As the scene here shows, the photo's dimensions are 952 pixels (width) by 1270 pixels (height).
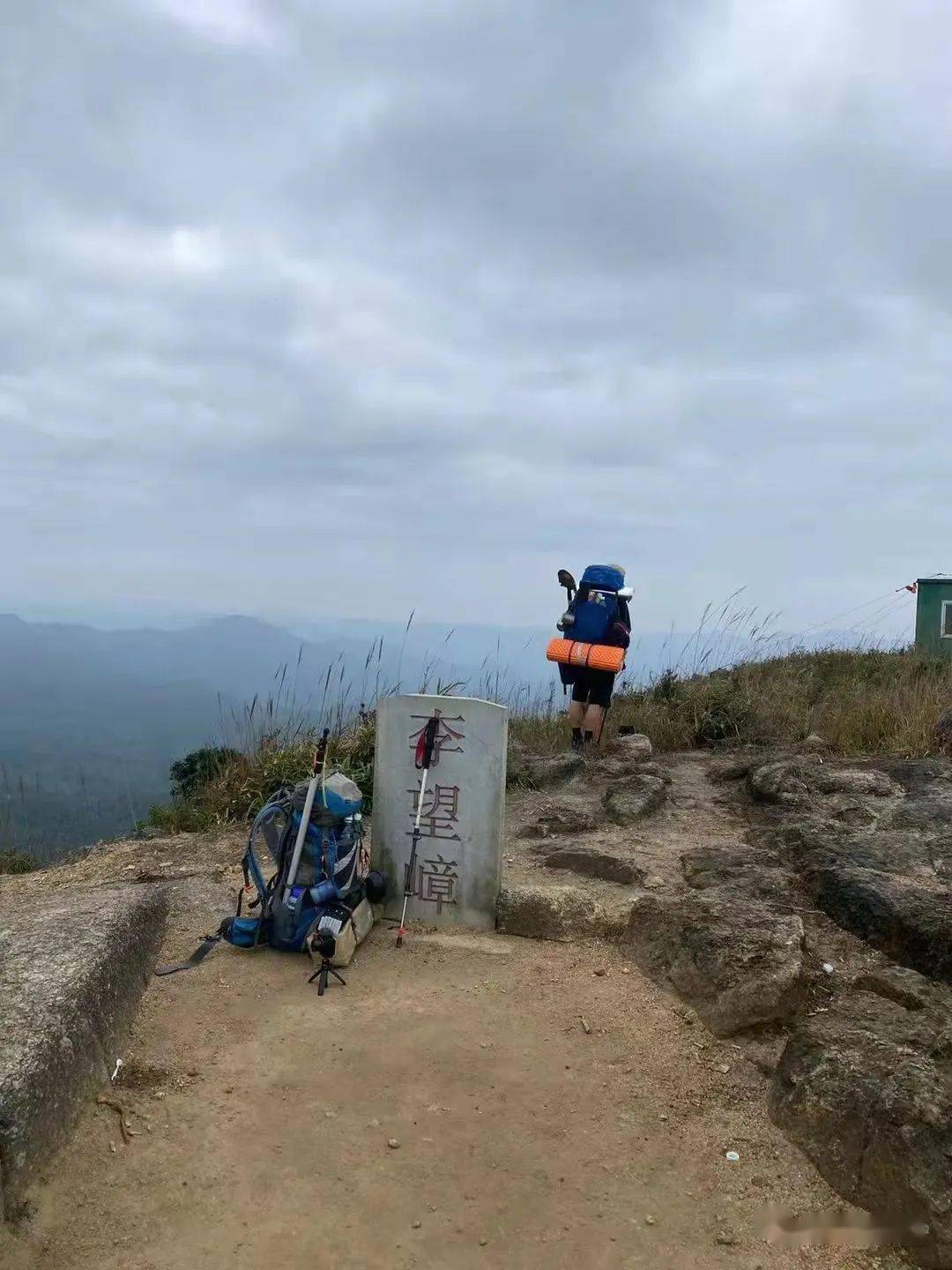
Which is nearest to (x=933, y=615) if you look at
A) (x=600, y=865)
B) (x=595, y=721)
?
(x=595, y=721)

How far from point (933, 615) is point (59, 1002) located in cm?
1294

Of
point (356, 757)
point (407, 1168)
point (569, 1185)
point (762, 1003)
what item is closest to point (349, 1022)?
point (407, 1168)

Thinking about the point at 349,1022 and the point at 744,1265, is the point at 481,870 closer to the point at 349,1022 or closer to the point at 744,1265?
the point at 349,1022

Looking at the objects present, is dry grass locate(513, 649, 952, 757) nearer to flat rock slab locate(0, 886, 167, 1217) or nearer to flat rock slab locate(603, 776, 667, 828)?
flat rock slab locate(603, 776, 667, 828)

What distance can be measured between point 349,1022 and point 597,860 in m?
1.72

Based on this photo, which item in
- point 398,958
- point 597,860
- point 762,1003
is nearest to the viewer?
point 762,1003

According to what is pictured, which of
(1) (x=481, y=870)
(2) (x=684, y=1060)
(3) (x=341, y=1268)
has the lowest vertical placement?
(3) (x=341, y=1268)

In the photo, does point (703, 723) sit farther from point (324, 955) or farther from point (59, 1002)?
point (59, 1002)

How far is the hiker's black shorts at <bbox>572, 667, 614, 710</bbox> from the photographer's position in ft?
23.5

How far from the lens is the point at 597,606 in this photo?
7.06 metres

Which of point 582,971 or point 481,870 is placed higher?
point 481,870

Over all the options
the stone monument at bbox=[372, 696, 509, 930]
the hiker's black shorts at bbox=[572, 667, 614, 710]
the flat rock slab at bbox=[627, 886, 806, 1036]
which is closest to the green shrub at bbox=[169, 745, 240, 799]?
the hiker's black shorts at bbox=[572, 667, 614, 710]

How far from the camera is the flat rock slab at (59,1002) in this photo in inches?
96.8

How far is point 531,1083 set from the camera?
118 inches
